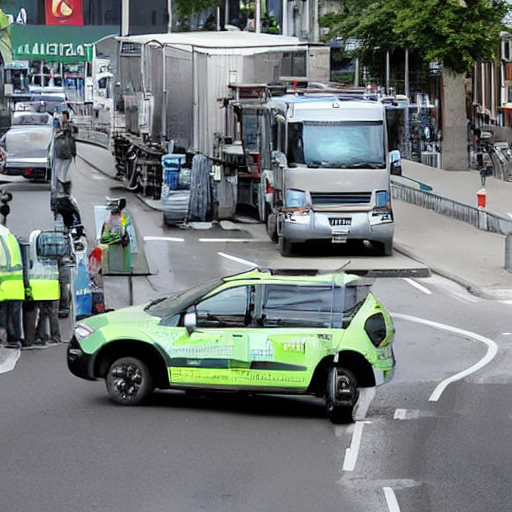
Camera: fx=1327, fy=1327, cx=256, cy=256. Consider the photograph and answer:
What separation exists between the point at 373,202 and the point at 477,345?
786cm

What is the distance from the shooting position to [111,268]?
2327 cm

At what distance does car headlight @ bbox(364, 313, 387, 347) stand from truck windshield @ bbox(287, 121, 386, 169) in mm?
12139

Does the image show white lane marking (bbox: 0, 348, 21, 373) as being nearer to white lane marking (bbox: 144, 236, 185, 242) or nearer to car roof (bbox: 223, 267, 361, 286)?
car roof (bbox: 223, 267, 361, 286)

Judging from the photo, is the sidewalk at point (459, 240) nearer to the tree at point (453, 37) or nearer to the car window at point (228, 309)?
the tree at point (453, 37)

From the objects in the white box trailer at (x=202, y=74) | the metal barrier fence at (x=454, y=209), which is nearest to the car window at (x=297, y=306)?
the metal barrier fence at (x=454, y=209)

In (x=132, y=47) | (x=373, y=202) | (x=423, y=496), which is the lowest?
(x=423, y=496)

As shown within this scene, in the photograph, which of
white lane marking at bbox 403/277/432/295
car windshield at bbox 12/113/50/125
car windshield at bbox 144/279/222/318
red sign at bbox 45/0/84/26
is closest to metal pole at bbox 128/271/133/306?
white lane marking at bbox 403/277/432/295

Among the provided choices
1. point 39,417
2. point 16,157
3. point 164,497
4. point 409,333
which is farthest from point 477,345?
point 16,157

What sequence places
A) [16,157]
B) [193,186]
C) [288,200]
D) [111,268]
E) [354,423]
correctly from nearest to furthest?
[354,423] < [111,268] < [288,200] < [193,186] < [16,157]

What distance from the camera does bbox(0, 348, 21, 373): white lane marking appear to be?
55.5 feet

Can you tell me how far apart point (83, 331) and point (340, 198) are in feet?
40.1

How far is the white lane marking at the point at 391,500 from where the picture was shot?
10.6 m

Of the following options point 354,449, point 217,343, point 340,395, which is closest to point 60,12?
point 217,343

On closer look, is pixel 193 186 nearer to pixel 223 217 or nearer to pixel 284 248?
pixel 223 217
